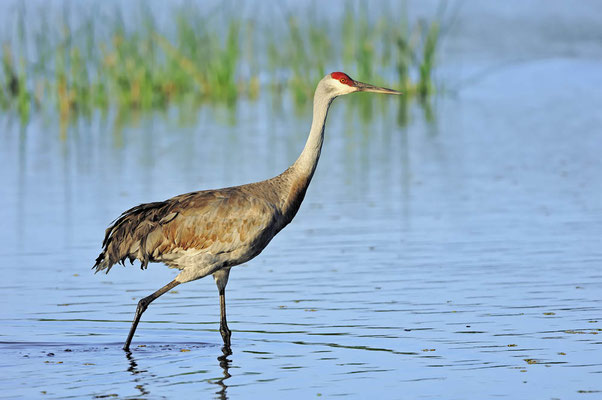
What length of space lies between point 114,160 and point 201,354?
11.3 metres

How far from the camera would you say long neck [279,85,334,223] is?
9750mm

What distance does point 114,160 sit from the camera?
19875mm

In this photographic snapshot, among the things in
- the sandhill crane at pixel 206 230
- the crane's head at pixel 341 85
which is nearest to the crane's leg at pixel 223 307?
the sandhill crane at pixel 206 230

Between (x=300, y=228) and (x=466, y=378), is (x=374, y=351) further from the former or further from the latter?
(x=300, y=228)

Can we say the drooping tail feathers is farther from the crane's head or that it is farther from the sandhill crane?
the crane's head

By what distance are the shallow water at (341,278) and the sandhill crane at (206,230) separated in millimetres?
507

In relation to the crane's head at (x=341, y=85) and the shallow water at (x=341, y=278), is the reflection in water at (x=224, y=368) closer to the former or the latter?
the shallow water at (x=341, y=278)

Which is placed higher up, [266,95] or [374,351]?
[266,95]

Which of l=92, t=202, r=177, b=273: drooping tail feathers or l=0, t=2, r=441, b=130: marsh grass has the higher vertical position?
l=0, t=2, r=441, b=130: marsh grass

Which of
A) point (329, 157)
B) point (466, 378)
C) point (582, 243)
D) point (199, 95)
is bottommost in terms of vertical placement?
point (466, 378)

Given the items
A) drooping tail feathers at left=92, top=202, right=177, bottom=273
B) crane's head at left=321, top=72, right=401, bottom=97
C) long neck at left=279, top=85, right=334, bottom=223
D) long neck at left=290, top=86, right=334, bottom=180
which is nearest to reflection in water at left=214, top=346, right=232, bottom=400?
drooping tail feathers at left=92, top=202, right=177, bottom=273

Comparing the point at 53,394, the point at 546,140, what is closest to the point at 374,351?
the point at 53,394

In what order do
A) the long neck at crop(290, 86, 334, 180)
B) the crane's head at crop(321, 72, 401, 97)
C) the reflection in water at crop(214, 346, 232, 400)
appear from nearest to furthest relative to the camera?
1. the reflection in water at crop(214, 346, 232, 400)
2. the long neck at crop(290, 86, 334, 180)
3. the crane's head at crop(321, 72, 401, 97)

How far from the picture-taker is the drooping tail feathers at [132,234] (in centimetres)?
957
